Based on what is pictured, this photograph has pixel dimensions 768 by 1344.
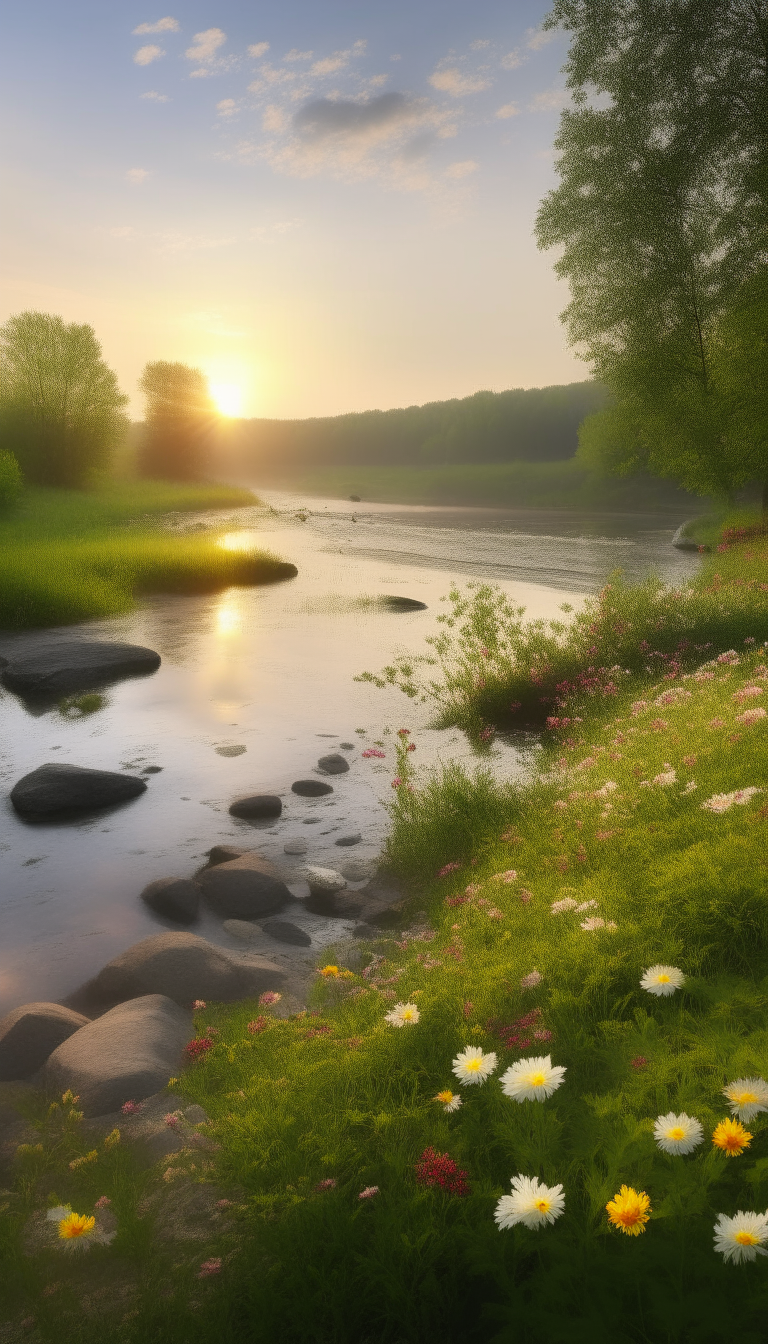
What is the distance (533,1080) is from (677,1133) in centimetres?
45

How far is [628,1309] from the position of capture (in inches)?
85.3

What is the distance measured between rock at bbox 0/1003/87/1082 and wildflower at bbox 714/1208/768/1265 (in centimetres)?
397

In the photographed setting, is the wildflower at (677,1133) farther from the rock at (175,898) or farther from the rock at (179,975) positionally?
the rock at (175,898)

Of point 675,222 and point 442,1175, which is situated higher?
point 675,222

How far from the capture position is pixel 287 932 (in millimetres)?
6441

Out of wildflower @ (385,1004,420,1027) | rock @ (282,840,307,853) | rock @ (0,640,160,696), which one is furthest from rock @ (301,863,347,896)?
rock @ (0,640,160,696)

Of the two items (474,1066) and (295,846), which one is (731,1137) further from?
(295,846)

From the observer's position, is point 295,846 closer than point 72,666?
Yes

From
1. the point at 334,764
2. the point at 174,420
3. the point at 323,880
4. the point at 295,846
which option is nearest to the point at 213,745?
the point at 334,764

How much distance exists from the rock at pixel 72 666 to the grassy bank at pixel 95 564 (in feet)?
14.1

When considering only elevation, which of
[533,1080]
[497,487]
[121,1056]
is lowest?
[121,1056]

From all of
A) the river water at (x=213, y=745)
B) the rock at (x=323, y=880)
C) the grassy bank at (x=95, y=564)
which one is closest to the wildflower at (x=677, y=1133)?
the river water at (x=213, y=745)

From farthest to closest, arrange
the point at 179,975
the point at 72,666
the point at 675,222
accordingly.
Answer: the point at 675,222 < the point at 72,666 < the point at 179,975

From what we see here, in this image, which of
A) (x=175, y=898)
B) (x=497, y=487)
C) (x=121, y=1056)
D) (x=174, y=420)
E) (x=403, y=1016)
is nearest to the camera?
(x=403, y=1016)
